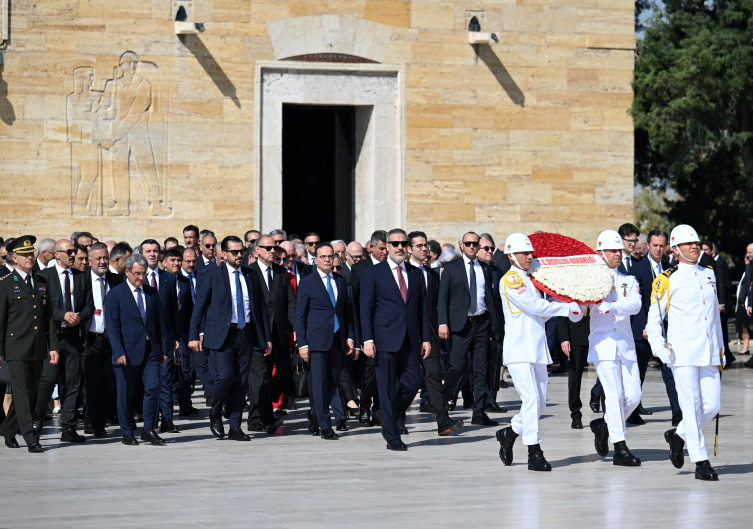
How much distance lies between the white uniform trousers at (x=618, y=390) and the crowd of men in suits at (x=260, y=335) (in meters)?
1.97

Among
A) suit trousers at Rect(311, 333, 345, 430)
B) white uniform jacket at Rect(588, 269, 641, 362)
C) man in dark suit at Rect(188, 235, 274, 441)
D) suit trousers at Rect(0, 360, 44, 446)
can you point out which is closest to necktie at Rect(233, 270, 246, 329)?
man in dark suit at Rect(188, 235, 274, 441)

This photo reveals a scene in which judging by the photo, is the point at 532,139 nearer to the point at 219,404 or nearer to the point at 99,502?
the point at 219,404

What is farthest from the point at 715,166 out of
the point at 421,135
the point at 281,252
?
the point at 281,252

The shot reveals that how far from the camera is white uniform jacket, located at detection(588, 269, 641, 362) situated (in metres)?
9.41

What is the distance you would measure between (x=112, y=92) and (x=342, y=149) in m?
4.90

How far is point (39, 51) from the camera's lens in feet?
59.1

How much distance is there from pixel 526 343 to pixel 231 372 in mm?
3292

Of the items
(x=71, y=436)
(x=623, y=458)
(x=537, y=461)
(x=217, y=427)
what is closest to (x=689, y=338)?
(x=623, y=458)

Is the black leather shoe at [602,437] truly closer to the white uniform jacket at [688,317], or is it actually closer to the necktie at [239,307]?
the white uniform jacket at [688,317]

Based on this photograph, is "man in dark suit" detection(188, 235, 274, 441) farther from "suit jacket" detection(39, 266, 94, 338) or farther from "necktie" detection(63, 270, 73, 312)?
"necktie" detection(63, 270, 73, 312)

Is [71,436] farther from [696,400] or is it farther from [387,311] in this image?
[696,400]

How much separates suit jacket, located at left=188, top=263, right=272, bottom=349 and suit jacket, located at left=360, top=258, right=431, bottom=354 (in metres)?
1.22

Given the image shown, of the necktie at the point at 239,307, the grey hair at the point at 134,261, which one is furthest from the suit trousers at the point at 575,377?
the grey hair at the point at 134,261

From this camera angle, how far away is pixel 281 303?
12.2 m
